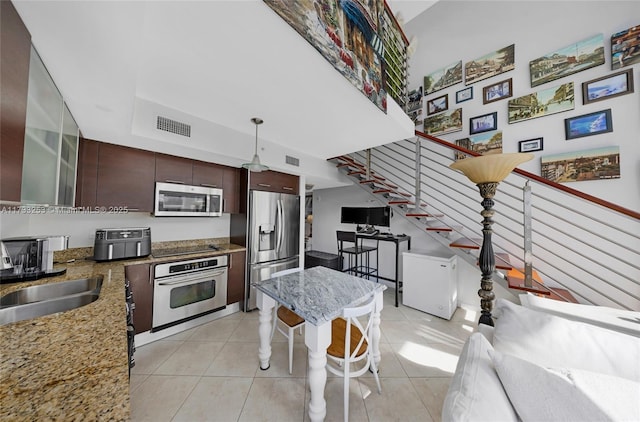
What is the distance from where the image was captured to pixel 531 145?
2.69 metres

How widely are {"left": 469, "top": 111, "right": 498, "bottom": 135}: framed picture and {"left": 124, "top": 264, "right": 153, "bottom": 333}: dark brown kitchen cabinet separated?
15.1 feet

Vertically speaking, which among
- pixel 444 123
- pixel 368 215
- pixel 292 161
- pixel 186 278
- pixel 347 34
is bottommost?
pixel 186 278

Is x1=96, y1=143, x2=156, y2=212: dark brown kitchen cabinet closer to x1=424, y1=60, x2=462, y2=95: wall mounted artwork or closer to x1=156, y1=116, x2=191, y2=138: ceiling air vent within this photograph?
x1=156, y1=116, x2=191, y2=138: ceiling air vent

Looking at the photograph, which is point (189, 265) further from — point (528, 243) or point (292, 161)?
point (528, 243)

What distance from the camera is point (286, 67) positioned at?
1.36m

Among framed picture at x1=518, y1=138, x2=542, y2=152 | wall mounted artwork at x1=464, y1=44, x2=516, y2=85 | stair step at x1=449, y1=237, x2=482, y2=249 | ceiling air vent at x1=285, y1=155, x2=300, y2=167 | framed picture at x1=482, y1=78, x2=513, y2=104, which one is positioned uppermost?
wall mounted artwork at x1=464, y1=44, x2=516, y2=85

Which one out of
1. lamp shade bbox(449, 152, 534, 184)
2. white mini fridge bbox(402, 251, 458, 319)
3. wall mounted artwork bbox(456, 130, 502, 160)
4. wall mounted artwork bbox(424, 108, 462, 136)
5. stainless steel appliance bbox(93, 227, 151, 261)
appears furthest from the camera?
wall mounted artwork bbox(424, 108, 462, 136)

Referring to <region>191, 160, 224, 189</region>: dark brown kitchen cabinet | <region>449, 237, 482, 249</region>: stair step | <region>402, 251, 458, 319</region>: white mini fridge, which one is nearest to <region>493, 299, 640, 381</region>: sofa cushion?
<region>449, 237, 482, 249</region>: stair step

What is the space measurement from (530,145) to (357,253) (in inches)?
109

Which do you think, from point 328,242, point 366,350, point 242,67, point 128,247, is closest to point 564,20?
point 242,67

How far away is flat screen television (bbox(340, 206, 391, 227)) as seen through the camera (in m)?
3.70

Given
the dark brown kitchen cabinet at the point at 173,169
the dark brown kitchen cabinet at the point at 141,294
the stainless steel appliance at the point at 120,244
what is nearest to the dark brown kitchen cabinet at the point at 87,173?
the stainless steel appliance at the point at 120,244

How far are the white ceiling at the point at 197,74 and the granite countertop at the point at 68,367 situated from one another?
47.3 inches

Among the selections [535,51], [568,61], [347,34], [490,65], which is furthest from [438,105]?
[347,34]
